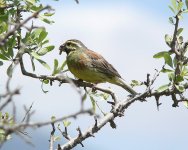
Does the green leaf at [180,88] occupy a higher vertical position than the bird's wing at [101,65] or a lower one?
higher

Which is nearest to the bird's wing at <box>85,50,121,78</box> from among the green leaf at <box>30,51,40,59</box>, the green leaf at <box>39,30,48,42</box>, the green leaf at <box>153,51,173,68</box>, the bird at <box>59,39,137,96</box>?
the bird at <box>59,39,137,96</box>

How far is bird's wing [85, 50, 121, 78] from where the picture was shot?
1095 cm

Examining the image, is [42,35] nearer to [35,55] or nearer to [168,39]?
[35,55]

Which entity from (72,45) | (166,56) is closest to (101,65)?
(72,45)

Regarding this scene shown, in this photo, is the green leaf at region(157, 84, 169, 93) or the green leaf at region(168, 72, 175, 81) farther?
the green leaf at region(168, 72, 175, 81)

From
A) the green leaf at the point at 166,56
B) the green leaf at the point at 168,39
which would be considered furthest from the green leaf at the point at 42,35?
the green leaf at the point at 168,39

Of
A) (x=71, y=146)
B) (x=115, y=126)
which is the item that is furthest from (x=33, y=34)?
(x=71, y=146)

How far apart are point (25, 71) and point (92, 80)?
4979 millimetres

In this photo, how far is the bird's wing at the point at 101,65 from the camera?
431 inches

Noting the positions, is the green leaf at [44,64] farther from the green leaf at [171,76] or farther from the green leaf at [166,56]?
the green leaf at [171,76]

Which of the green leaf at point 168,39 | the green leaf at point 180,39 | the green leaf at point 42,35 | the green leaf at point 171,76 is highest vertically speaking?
the green leaf at point 42,35

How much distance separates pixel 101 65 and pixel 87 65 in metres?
0.50

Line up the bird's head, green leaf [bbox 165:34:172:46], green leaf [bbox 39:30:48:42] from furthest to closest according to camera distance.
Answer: the bird's head < green leaf [bbox 39:30:48:42] < green leaf [bbox 165:34:172:46]

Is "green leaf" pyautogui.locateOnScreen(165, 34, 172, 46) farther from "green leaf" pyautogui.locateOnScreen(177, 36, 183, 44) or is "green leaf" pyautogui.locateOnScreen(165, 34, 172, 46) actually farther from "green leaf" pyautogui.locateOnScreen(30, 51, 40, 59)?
"green leaf" pyautogui.locateOnScreen(30, 51, 40, 59)
